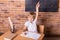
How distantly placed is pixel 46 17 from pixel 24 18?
493mm

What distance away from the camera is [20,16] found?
3346 mm

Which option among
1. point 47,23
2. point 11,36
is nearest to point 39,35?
point 11,36

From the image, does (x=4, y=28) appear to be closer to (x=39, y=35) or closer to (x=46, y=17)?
(x=46, y=17)

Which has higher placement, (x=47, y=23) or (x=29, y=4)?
(x=29, y=4)

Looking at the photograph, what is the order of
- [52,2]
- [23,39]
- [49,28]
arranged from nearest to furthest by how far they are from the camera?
[23,39], [52,2], [49,28]

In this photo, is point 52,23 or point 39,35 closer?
point 39,35

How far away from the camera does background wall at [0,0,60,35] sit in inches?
129

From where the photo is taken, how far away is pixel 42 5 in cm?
321

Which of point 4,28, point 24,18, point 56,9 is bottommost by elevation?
point 4,28

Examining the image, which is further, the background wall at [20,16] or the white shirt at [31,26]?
the background wall at [20,16]

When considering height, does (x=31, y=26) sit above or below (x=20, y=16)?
below

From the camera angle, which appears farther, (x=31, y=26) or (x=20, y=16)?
(x=20, y=16)

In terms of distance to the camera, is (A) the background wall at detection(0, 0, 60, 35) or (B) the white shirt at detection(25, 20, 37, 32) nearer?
(B) the white shirt at detection(25, 20, 37, 32)

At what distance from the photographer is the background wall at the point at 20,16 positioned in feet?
10.8
